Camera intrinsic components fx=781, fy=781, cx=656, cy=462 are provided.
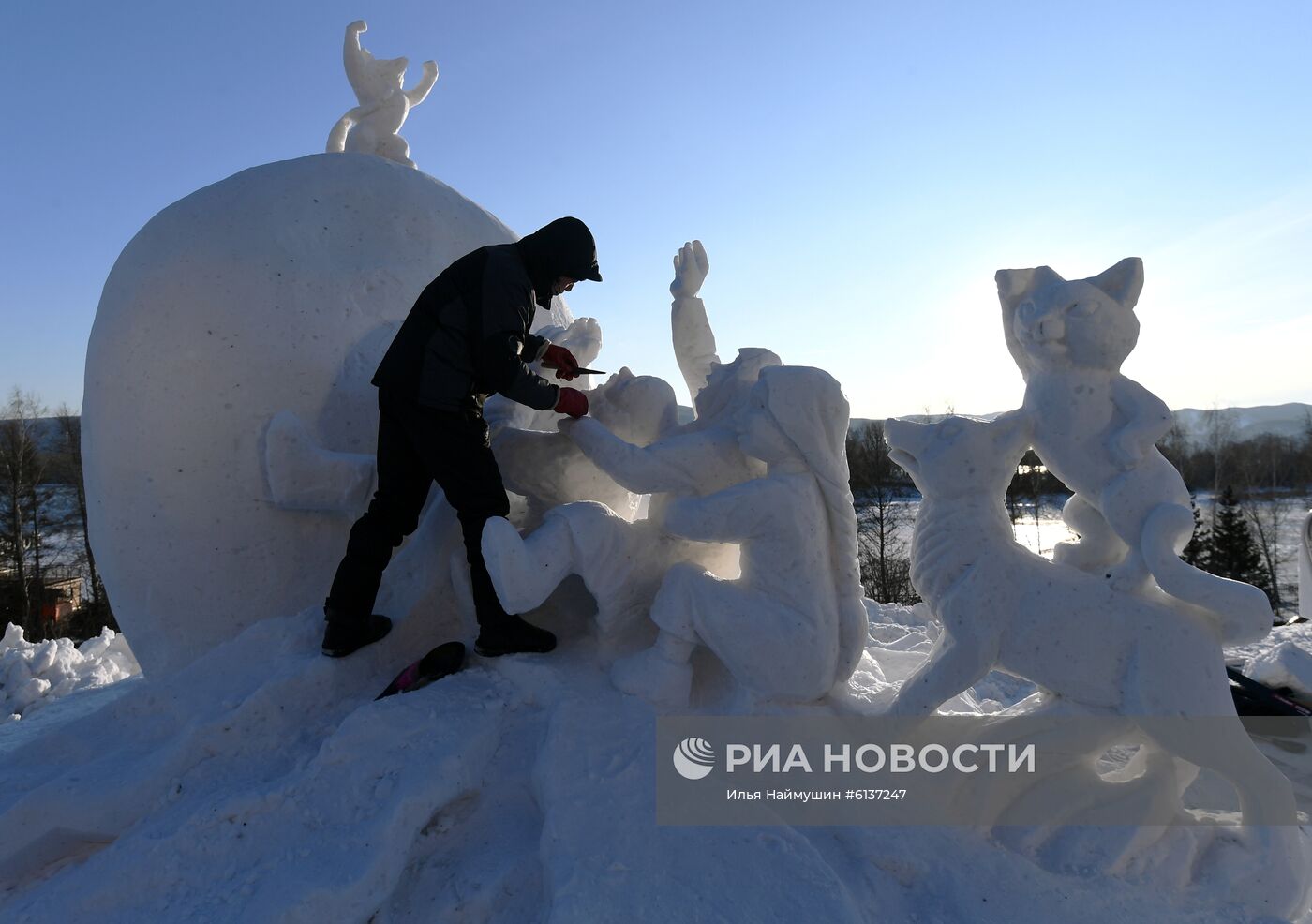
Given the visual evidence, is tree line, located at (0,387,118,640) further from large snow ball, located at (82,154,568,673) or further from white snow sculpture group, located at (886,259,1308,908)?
white snow sculpture group, located at (886,259,1308,908)

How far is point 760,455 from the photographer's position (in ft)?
9.43

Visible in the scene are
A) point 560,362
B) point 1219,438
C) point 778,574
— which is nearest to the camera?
point 778,574

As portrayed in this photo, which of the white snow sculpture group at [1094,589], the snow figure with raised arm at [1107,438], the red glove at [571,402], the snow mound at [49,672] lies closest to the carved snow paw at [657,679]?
the white snow sculpture group at [1094,589]

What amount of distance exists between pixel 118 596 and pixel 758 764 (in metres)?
3.06

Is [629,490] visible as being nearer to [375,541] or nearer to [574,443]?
[574,443]

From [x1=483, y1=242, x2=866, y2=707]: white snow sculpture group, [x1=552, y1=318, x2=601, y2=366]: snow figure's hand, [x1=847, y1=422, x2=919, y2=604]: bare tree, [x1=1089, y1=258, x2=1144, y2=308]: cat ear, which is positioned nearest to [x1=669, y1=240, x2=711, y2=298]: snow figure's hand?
[x1=552, y1=318, x2=601, y2=366]: snow figure's hand

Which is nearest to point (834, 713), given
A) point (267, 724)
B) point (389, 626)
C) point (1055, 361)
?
point (1055, 361)

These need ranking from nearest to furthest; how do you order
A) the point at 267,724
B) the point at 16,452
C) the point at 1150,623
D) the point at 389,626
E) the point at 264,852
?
the point at 264,852
the point at 1150,623
the point at 267,724
the point at 389,626
the point at 16,452

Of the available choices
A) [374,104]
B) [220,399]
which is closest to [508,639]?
[220,399]

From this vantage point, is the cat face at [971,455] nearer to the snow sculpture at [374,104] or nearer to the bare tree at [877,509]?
the snow sculpture at [374,104]

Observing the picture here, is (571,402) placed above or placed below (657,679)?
above

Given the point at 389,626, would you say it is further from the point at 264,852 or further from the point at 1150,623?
the point at 1150,623

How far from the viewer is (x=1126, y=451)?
8.19ft

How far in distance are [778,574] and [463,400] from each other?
1319 mm
